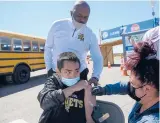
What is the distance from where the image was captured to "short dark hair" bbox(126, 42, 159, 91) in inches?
41.3

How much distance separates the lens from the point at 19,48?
28.9ft

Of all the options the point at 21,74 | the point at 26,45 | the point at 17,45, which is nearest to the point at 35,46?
the point at 26,45

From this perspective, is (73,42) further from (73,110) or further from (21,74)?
(21,74)

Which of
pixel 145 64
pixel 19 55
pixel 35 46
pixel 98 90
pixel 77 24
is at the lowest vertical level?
pixel 98 90

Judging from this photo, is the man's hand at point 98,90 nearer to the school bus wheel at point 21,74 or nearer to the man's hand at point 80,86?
the man's hand at point 80,86

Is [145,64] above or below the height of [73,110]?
above

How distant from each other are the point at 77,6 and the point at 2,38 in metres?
6.45

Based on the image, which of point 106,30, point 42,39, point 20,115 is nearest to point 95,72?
point 20,115

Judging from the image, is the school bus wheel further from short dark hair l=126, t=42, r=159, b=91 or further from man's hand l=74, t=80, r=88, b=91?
short dark hair l=126, t=42, r=159, b=91

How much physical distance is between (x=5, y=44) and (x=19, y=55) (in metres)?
0.85

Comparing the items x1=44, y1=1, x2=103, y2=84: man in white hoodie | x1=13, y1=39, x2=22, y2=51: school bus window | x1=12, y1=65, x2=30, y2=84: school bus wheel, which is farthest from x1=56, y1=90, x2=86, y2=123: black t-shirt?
x1=13, y1=39, x2=22, y2=51: school bus window

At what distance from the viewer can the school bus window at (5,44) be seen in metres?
7.95

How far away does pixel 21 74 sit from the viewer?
8.90 metres

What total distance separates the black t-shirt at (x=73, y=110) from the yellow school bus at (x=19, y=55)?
21.9ft
